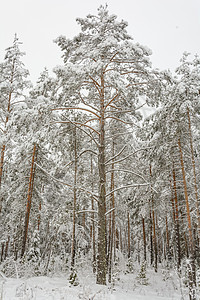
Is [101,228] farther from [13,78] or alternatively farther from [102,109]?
[13,78]

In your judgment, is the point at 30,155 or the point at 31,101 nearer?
the point at 31,101

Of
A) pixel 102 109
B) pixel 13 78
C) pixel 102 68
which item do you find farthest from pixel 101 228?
pixel 13 78

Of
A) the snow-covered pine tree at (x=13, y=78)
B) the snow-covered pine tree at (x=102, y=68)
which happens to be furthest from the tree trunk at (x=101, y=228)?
the snow-covered pine tree at (x=13, y=78)

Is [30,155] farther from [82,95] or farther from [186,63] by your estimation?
[186,63]

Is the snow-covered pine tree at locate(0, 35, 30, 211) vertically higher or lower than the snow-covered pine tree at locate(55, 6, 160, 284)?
higher

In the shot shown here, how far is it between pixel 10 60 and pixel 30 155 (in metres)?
6.20

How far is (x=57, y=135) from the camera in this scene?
30.7 ft

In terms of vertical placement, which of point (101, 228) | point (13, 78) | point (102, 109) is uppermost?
point (13, 78)

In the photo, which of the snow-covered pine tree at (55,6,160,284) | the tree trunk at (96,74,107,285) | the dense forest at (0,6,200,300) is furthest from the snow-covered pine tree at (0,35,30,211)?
the tree trunk at (96,74,107,285)

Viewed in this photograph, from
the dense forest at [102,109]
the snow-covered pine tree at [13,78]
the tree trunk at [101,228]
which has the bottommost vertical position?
the tree trunk at [101,228]

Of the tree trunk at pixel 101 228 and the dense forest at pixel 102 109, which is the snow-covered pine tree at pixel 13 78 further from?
the tree trunk at pixel 101 228

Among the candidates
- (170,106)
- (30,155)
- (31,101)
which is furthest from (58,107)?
(30,155)

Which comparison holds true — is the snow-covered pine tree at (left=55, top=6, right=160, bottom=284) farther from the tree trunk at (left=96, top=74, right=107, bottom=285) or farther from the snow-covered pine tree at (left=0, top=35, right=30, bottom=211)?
the snow-covered pine tree at (left=0, top=35, right=30, bottom=211)

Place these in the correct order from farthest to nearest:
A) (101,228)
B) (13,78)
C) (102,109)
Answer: (13,78) < (102,109) < (101,228)
